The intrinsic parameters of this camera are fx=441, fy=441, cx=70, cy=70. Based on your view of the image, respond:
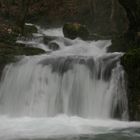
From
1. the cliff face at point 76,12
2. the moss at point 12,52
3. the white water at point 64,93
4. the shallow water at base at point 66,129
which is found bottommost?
the shallow water at base at point 66,129

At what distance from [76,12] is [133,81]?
19.3 m

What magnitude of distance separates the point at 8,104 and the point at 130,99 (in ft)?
14.6

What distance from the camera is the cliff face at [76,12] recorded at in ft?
99.8

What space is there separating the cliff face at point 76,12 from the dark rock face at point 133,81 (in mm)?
15279

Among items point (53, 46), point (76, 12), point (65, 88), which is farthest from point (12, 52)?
point (76, 12)

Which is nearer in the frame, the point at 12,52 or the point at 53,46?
the point at 12,52

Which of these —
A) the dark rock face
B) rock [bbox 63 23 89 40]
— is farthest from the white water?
rock [bbox 63 23 89 40]

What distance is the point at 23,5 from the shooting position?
80.9ft

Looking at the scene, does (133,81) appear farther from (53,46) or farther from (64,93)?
(53,46)

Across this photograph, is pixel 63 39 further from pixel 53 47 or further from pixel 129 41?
pixel 129 41

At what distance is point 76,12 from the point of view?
33094mm

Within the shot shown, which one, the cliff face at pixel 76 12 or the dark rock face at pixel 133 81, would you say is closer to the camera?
the dark rock face at pixel 133 81

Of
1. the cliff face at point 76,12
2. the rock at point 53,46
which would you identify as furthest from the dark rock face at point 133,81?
the cliff face at point 76,12

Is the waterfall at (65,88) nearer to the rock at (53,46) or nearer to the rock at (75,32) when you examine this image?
the rock at (53,46)
